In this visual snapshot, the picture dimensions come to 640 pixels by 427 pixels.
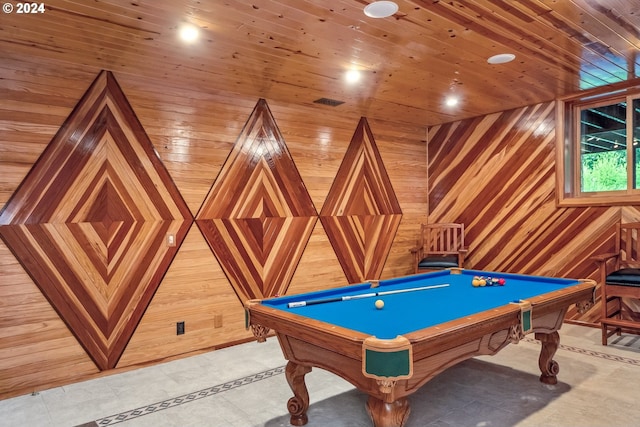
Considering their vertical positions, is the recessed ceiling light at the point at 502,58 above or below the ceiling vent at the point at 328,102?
above

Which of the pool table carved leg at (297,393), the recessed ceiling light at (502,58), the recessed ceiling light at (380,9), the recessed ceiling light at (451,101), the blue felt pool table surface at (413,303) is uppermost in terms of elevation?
the recessed ceiling light at (451,101)

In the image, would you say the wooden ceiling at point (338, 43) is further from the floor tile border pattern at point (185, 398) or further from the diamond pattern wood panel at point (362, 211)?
the floor tile border pattern at point (185, 398)

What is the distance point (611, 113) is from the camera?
4.62 meters

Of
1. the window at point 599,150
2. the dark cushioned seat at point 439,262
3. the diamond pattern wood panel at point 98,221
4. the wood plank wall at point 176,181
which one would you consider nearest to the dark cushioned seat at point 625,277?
the window at point 599,150

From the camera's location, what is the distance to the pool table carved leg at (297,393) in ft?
8.27

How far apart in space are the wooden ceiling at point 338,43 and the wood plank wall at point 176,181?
200 mm

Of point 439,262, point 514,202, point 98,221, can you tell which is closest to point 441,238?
point 439,262

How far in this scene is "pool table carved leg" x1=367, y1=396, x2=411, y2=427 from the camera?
187 centimetres

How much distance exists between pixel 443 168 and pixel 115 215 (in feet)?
13.5

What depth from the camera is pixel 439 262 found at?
507 cm

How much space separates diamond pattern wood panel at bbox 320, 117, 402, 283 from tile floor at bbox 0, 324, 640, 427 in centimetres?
182

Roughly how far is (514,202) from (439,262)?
1.16 meters

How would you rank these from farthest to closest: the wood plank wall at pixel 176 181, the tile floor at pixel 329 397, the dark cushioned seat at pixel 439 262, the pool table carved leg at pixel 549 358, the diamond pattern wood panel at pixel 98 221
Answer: the dark cushioned seat at pixel 439 262 → the diamond pattern wood panel at pixel 98 221 → the wood plank wall at pixel 176 181 → the pool table carved leg at pixel 549 358 → the tile floor at pixel 329 397

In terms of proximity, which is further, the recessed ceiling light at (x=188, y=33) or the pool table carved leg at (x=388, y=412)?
the recessed ceiling light at (x=188, y=33)
